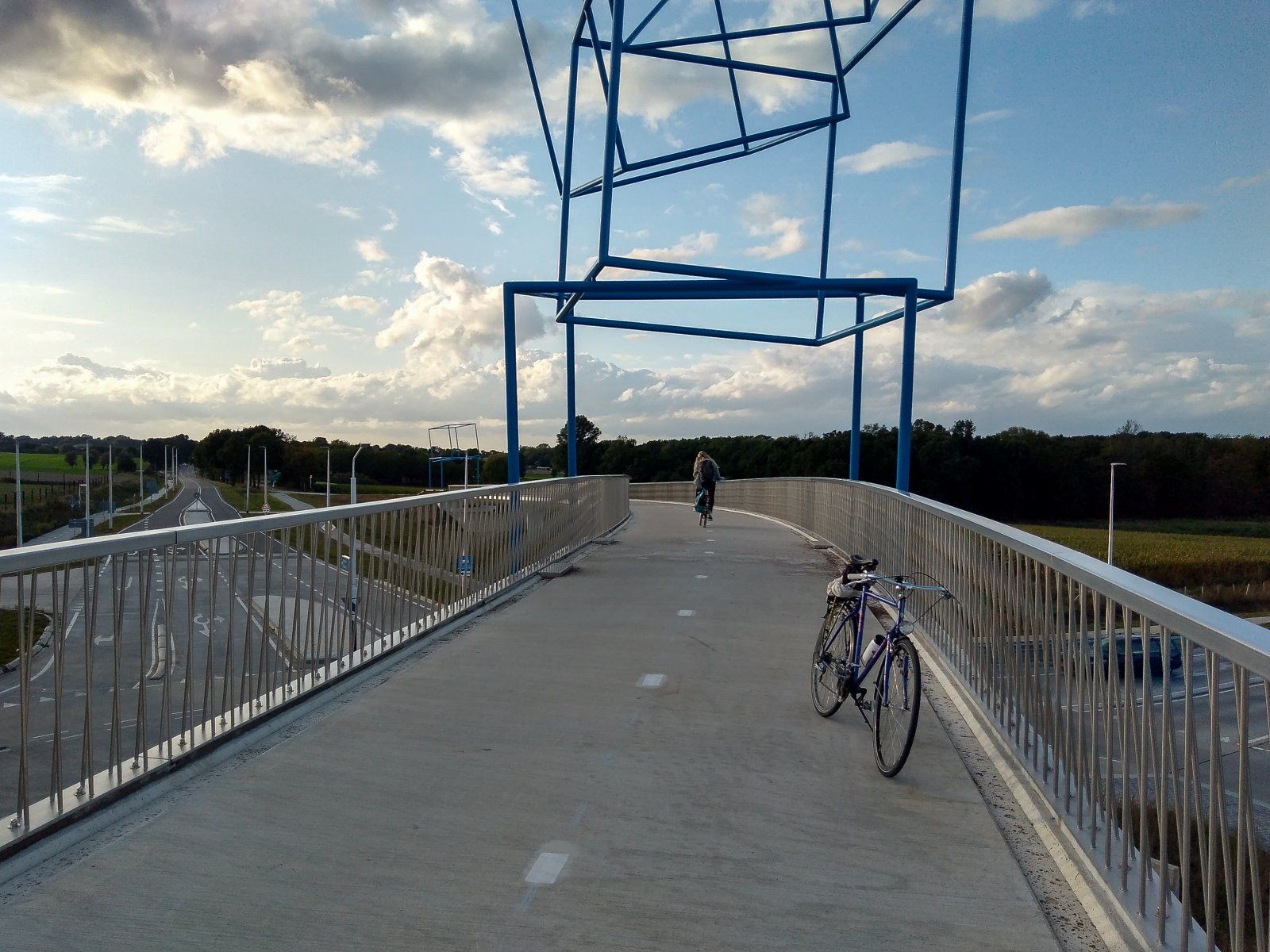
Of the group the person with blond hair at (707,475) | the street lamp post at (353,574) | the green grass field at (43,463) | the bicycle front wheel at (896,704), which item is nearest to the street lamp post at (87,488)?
the green grass field at (43,463)

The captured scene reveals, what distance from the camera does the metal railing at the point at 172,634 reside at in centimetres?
387

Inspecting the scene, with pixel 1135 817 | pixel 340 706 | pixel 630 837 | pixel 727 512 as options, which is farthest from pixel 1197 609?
pixel 727 512

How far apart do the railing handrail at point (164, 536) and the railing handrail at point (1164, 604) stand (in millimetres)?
3746

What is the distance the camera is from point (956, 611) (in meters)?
6.92

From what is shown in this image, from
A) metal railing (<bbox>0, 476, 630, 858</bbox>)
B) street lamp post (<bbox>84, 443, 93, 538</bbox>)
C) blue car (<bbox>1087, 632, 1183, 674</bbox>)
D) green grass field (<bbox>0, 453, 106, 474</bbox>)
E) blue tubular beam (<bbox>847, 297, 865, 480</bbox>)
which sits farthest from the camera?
blue tubular beam (<bbox>847, 297, 865, 480</bbox>)

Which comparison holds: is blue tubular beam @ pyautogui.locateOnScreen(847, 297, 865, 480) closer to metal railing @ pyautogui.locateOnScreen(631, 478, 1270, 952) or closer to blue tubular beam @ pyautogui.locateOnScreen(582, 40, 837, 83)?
blue tubular beam @ pyautogui.locateOnScreen(582, 40, 837, 83)

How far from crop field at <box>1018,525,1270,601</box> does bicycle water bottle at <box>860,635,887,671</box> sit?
6.80m

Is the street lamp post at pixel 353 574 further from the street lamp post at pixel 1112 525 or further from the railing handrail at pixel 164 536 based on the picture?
the street lamp post at pixel 1112 525

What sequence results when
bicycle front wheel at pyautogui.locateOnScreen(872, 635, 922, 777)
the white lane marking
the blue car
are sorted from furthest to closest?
bicycle front wheel at pyautogui.locateOnScreen(872, 635, 922, 777), the white lane marking, the blue car

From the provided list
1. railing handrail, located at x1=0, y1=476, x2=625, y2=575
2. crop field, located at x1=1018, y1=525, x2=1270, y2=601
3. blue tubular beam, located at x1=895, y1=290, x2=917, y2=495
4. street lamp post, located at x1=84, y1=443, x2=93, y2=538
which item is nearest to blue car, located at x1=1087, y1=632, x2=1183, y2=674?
railing handrail, located at x1=0, y1=476, x2=625, y2=575

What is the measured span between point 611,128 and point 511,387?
4.11 meters

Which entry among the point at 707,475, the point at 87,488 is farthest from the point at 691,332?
the point at 87,488

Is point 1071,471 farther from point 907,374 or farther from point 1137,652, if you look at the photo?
point 1137,652

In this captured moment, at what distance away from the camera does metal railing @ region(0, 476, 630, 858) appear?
12.7ft
